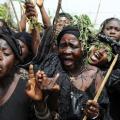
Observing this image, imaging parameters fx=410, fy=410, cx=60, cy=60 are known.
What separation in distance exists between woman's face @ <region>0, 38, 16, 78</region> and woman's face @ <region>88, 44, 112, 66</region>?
1189 mm

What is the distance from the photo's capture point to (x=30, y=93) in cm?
302

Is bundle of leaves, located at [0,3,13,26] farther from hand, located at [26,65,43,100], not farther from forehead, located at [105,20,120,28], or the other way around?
hand, located at [26,65,43,100]

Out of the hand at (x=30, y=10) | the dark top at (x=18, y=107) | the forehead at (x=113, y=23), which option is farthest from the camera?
the forehead at (x=113, y=23)

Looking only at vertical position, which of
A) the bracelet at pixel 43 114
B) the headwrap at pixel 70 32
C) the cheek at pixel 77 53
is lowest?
the bracelet at pixel 43 114

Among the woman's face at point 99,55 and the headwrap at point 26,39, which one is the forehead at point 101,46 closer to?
the woman's face at point 99,55

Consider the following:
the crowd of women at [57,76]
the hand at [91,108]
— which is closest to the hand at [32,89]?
the crowd of women at [57,76]

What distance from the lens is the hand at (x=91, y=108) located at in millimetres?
3646

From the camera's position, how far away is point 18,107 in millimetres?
3055

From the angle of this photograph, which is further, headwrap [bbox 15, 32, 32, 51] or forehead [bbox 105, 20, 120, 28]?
forehead [bbox 105, 20, 120, 28]

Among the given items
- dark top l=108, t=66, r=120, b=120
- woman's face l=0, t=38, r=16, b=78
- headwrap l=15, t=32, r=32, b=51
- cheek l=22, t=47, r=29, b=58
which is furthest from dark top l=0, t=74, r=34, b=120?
headwrap l=15, t=32, r=32, b=51

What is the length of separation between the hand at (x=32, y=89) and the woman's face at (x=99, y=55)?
1266 mm

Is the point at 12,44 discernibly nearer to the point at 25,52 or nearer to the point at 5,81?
the point at 5,81

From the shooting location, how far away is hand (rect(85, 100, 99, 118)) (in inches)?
144

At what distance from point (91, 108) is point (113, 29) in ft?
6.85
